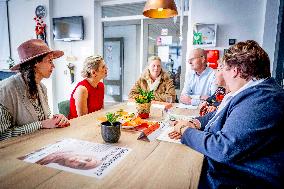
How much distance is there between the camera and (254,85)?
3.51 ft

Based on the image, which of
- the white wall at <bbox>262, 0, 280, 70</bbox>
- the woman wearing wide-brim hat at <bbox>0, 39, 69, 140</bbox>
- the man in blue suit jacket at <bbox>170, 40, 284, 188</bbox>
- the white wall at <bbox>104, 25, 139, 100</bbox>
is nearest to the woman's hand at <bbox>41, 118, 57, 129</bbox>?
the woman wearing wide-brim hat at <bbox>0, 39, 69, 140</bbox>

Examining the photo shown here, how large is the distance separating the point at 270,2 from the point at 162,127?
3030 mm

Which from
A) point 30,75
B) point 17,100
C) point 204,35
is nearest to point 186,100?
point 204,35

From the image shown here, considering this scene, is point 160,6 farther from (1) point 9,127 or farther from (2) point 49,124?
(1) point 9,127

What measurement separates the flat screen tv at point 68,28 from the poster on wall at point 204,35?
2.54 metres

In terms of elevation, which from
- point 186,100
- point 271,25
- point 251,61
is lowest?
point 186,100

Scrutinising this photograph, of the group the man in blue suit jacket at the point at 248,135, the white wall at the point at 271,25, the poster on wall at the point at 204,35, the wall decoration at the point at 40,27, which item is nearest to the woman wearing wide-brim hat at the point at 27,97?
the man in blue suit jacket at the point at 248,135

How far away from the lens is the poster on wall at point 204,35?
381cm

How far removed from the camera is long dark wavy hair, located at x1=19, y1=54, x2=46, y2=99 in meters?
1.63

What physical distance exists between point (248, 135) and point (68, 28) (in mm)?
4939

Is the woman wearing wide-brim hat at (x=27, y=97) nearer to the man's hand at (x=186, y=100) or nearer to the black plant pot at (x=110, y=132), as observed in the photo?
the black plant pot at (x=110, y=132)

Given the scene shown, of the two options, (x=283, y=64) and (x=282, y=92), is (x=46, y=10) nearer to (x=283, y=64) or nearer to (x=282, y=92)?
(x=283, y=64)

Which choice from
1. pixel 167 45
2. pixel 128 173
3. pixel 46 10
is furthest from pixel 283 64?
pixel 46 10

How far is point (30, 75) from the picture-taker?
166 centimetres
